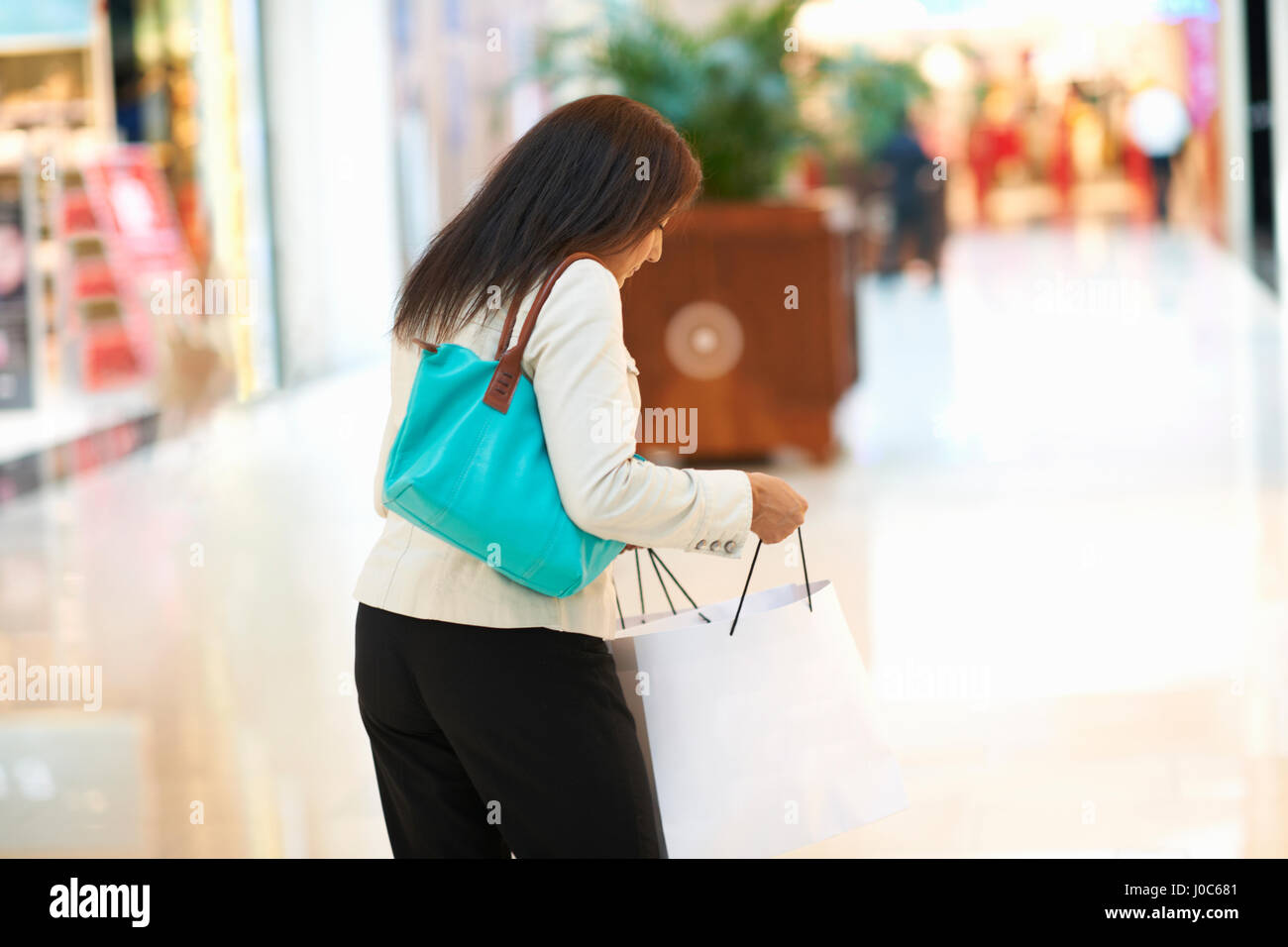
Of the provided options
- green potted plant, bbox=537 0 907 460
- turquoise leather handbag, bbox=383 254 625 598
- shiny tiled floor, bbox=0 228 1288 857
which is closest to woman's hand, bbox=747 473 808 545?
turquoise leather handbag, bbox=383 254 625 598

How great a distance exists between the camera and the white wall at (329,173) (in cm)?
1026

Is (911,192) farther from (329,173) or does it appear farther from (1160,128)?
(1160,128)

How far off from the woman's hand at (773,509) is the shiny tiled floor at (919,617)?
4.25 ft

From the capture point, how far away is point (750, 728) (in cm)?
153

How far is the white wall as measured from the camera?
10.3m

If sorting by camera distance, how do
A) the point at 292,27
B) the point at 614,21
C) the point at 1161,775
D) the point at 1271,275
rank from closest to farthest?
1. the point at 1161,775
2. the point at 614,21
3. the point at 292,27
4. the point at 1271,275

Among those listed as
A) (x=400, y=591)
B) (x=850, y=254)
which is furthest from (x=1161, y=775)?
(x=850, y=254)

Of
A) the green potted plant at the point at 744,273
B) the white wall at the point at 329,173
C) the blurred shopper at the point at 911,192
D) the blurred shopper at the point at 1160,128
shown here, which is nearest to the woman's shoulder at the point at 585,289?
the green potted plant at the point at 744,273

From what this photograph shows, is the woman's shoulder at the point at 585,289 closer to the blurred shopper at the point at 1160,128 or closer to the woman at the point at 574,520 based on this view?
the woman at the point at 574,520

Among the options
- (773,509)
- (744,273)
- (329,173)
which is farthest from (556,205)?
(329,173)

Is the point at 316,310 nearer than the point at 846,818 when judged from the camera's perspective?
No

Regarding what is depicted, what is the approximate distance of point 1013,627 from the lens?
399cm
